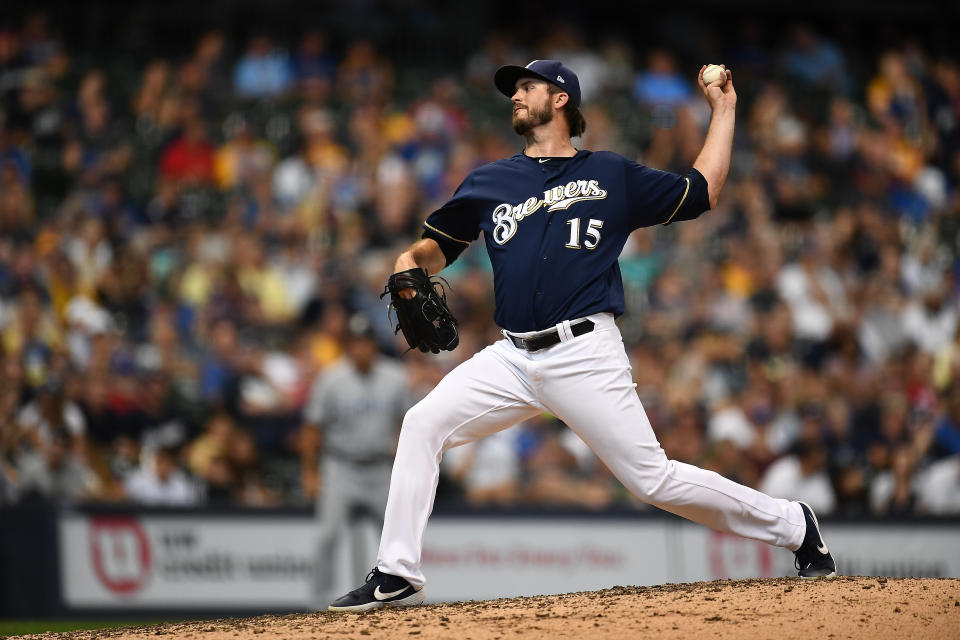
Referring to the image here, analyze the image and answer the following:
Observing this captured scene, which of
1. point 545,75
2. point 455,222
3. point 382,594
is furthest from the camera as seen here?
point 455,222

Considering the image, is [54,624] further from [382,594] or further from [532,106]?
[532,106]

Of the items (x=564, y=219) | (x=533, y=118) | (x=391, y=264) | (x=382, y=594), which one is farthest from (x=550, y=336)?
(x=391, y=264)

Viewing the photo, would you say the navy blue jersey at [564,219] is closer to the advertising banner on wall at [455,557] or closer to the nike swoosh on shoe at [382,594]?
the nike swoosh on shoe at [382,594]

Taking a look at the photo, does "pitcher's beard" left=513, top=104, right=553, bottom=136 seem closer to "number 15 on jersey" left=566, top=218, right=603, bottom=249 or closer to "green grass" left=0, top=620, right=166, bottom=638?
"number 15 on jersey" left=566, top=218, right=603, bottom=249

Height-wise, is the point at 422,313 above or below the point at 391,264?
below

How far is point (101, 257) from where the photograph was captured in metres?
10.9

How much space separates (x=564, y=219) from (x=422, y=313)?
0.66m

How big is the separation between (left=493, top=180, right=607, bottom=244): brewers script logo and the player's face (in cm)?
33

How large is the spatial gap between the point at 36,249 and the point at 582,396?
7649 mm

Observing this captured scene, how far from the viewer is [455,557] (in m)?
9.06

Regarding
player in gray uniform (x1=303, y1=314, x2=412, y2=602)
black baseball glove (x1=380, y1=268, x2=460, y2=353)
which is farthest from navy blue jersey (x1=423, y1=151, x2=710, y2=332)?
player in gray uniform (x1=303, y1=314, x2=412, y2=602)

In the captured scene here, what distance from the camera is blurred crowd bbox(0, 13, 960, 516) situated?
9.49 meters

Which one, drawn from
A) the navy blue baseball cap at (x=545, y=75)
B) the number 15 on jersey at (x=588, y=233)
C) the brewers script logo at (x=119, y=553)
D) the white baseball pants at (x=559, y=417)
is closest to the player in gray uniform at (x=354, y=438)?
the brewers script logo at (x=119, y=553)

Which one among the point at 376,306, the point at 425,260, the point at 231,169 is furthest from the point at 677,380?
the point at 425,260
